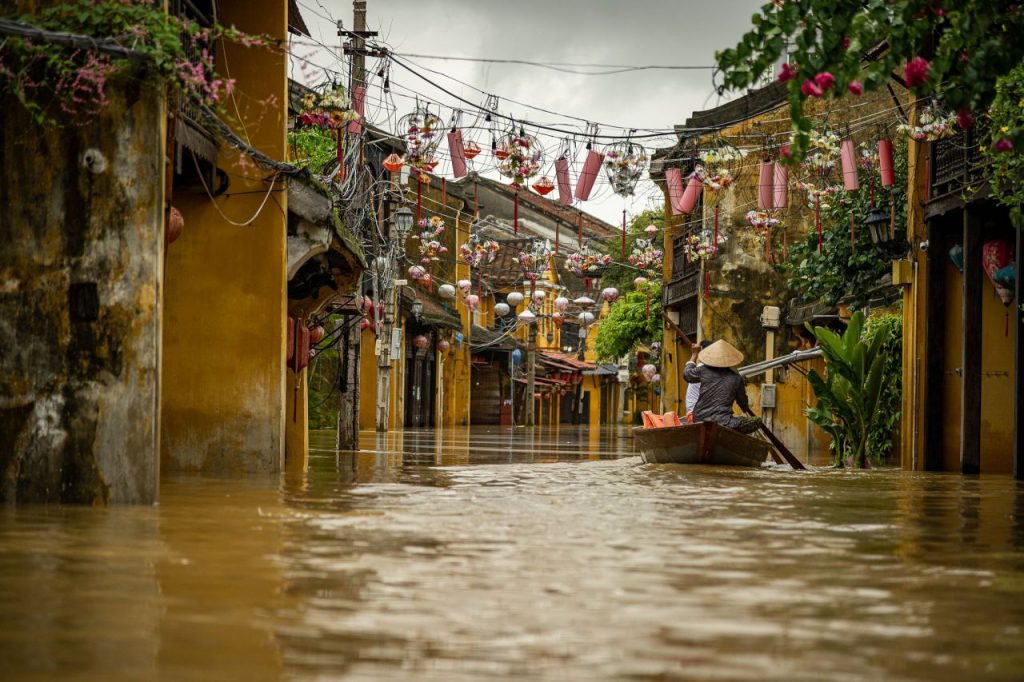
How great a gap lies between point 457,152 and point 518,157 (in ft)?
2.77

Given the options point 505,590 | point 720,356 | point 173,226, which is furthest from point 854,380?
point 505,590

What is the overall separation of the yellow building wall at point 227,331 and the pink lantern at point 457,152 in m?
4.15

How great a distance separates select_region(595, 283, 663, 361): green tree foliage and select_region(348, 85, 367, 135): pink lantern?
2644 centimetres

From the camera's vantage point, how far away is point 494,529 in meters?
8.40

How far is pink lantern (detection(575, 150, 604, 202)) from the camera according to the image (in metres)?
19.1

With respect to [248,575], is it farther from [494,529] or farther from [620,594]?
[494,529]

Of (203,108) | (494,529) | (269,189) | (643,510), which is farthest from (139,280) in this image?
(269,189)

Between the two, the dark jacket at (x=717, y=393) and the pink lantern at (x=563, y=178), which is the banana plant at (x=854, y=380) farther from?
the pink lantern at (x=563, y=178)

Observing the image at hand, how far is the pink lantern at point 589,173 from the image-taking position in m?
19.1

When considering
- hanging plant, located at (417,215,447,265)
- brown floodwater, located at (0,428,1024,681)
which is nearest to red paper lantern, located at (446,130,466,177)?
brown floodwater, located at (0,428,1024,681)

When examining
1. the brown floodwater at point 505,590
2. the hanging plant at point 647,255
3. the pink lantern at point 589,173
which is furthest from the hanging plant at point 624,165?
the hanging plant at point 647,255

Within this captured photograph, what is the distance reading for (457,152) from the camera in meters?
18.6

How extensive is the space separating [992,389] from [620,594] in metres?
13.5

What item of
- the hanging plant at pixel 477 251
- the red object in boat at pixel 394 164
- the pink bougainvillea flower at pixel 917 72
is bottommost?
the pink bougainvillea flower at pixel 917 72
